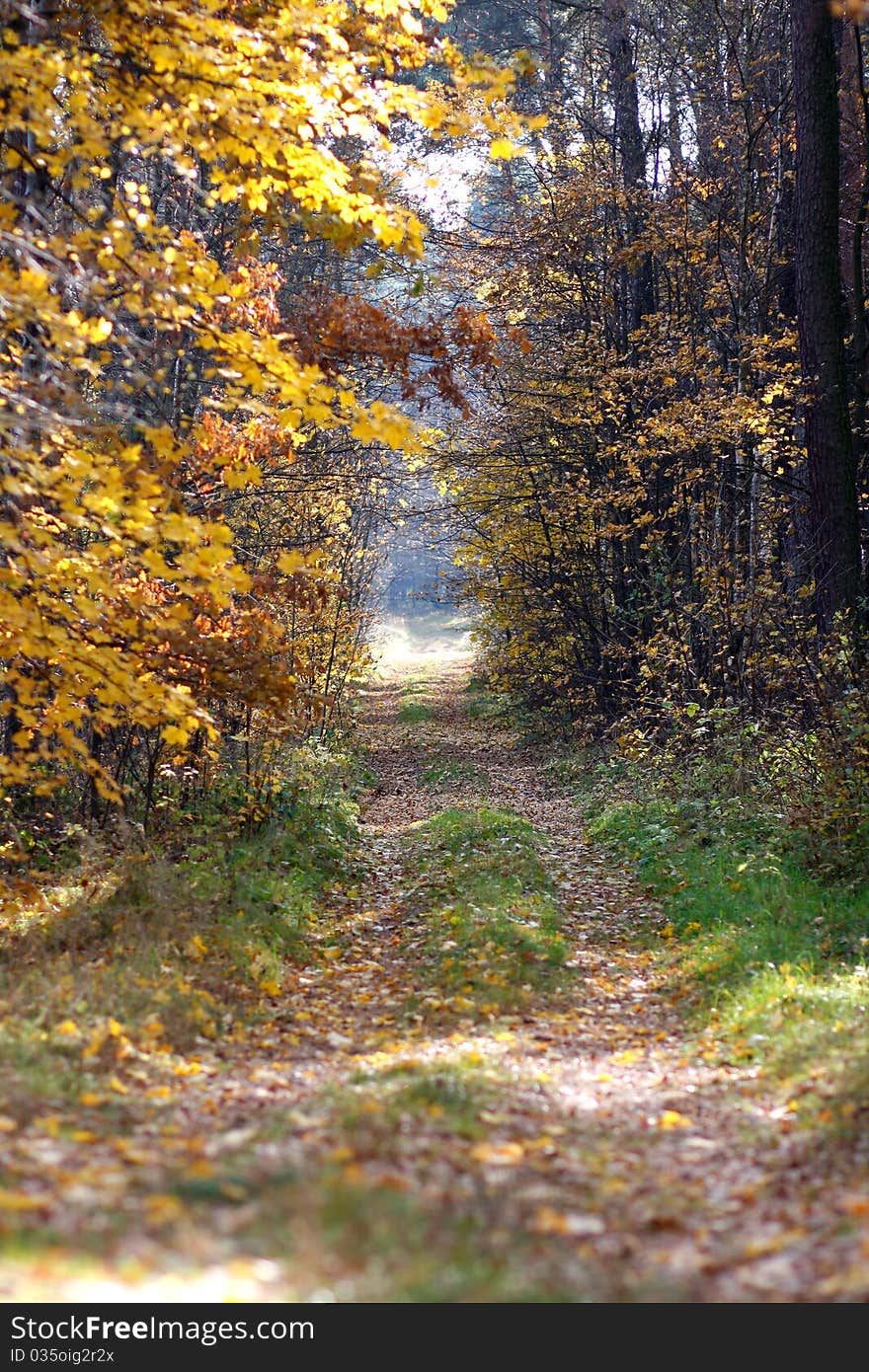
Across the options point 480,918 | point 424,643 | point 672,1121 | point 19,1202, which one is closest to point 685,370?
point 480,918

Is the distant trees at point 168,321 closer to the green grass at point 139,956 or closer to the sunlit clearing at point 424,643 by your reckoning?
the green grass at point 139,956

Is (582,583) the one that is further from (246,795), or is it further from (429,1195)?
(429,1195)

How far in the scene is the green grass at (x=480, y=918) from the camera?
7.23 meters

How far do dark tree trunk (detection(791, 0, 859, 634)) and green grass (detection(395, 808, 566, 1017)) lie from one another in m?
3.96

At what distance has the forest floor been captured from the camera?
329cm

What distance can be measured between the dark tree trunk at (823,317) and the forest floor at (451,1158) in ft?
16.9

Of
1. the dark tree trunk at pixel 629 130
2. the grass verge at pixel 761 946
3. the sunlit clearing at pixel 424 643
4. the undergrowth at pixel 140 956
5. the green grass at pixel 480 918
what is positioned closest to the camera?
the undergrowth at pixel 140 956

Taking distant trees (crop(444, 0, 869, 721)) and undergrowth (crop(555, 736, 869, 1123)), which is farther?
distant trees (crop(444, 0, 869, 721))

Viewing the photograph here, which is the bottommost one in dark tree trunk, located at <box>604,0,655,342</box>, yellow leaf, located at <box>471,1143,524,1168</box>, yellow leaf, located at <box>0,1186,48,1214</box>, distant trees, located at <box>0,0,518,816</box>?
yellow leaf, located at <box>471,1143,524,1168</box>

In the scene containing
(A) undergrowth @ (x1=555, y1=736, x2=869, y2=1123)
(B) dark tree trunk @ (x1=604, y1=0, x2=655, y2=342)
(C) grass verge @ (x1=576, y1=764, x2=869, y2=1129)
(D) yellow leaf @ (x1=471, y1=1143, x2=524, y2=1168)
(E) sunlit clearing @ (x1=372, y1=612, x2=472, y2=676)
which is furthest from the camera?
(E) sunlit clearing @ (x1=372, y1=612, x2=472, y2=676)

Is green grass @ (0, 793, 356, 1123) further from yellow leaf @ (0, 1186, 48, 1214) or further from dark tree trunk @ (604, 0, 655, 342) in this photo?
dark tree trunk @ (604, 0, 655, 342)

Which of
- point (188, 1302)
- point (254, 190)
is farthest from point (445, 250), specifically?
point (188, 1302)

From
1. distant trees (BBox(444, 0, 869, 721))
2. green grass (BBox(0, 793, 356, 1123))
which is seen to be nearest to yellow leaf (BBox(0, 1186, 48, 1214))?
green grass (BBox(0, 793, 356, 1123))

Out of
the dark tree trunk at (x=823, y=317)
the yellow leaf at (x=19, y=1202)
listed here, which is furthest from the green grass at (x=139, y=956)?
the dark tree trunk at (x=823, y=317)
